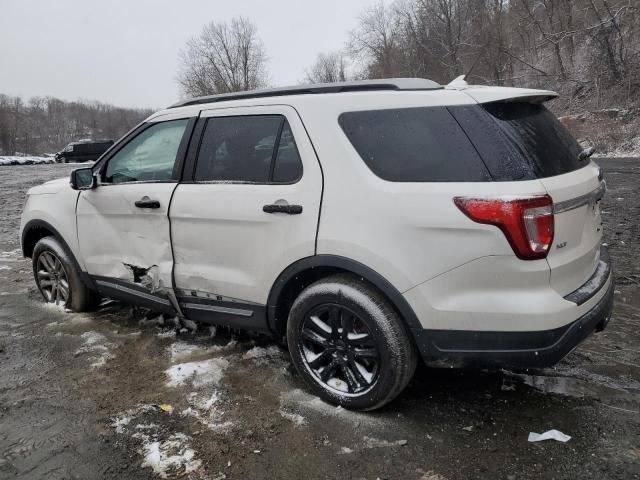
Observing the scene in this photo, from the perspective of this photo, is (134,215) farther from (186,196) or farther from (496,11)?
(496,11)

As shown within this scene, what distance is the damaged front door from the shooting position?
3.61 meters

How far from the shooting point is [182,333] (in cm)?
412

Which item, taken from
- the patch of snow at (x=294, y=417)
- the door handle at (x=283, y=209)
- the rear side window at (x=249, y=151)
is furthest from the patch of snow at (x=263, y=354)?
the rear side window at (x=249, y=151)

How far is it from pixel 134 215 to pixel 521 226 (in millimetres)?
2751

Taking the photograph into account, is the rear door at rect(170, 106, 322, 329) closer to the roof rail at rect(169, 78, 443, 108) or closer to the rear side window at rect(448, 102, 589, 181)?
the roof rail at rect(169, 78, 443, 108)

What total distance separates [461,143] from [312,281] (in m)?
1.21

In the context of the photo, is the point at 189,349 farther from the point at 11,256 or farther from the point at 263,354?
the point at 11,256

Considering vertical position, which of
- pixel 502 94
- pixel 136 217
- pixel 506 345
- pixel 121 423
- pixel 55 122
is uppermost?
pixel 55 122

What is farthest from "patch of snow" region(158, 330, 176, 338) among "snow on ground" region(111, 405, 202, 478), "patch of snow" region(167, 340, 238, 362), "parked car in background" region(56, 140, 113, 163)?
"parked car in background" region(56, 140, 113, 163)

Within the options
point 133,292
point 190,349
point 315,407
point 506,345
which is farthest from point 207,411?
point 506,345

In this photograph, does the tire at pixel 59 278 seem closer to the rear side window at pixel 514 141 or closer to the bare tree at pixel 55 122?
the rear side window at pixel 514 141

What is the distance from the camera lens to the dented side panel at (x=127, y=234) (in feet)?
11.8

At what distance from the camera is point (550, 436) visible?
2.61 meters

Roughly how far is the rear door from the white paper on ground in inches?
60.2
